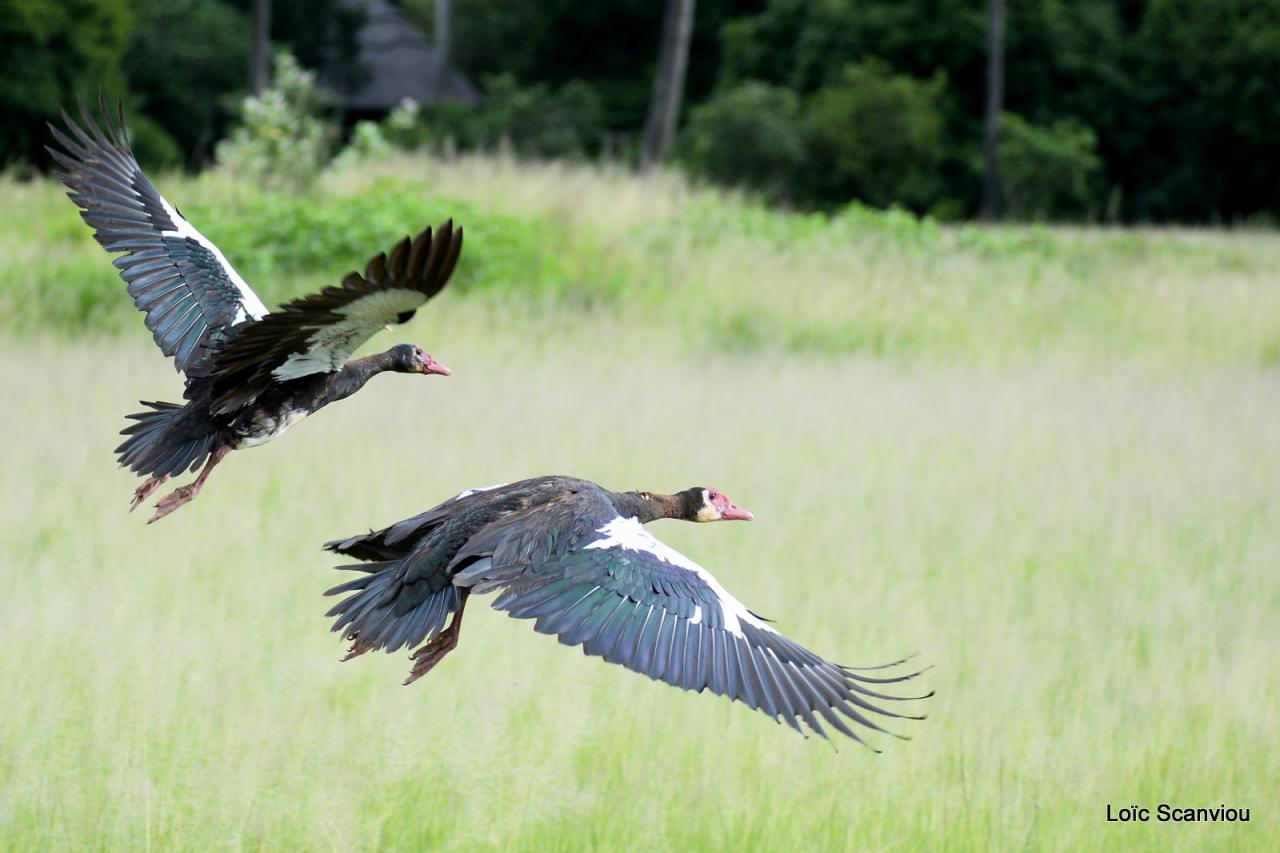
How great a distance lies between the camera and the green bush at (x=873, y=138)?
27.1 meters

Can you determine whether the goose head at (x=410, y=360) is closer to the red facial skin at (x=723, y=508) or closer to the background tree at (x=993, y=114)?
the red facial skin at (x=723, y=508)

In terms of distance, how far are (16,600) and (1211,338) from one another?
10089 mm

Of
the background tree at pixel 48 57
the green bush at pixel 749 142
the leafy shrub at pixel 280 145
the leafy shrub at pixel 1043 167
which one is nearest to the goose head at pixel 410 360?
the leafy shrub at pixel 280 145

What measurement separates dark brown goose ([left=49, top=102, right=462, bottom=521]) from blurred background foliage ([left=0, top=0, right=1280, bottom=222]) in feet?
64.6

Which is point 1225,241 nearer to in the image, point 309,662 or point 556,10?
point 309,662

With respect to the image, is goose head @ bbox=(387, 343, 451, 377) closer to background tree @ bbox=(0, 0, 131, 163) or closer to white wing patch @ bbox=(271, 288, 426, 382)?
white wing patch @ bbox=(271, 288, 426, 382)

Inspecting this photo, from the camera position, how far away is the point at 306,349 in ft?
12.2

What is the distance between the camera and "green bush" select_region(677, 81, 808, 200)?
2517cm

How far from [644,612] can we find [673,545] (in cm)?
271

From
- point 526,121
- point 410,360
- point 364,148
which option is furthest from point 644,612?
point 526,121

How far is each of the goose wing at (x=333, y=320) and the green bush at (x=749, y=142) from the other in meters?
21.1

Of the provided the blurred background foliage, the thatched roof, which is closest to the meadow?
the blurred background foliage

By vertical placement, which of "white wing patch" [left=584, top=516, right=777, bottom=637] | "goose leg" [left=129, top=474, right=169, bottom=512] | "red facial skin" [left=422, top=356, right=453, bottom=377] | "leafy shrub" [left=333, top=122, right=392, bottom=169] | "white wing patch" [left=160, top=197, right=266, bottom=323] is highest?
"white wing patch" [left=160, top=197, right=266, bottom=323]

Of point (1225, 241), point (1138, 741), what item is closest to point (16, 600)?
point (1138, 741)
